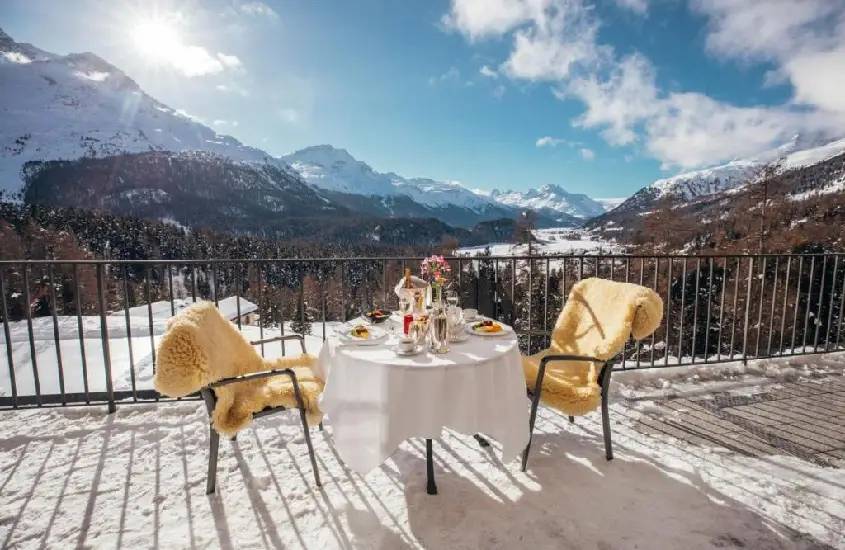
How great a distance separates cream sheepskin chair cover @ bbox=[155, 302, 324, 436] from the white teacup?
2.14 feet

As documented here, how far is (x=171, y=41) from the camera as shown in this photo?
5.43m

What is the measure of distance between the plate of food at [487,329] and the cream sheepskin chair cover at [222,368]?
3.02 ft

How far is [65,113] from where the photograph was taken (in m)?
146

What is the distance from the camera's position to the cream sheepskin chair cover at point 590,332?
7.28ft

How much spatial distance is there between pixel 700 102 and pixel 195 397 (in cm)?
2172

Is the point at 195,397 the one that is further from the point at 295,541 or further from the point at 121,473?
the point at 295,541

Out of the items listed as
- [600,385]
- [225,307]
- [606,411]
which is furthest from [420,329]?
[225,307]

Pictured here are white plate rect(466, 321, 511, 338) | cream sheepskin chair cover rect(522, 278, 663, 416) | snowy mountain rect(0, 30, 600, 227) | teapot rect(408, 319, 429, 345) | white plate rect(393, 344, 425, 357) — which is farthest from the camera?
snowy mountain rect(0, 30, 600, 227)

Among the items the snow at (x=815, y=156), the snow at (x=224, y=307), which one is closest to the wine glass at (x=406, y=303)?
the snow at (x=224, y=307)

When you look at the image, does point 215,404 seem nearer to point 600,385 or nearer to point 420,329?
point 420,329

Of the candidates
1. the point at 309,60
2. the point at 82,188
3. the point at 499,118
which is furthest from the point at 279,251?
the point at 82,188

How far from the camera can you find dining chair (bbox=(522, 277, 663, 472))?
2191mm

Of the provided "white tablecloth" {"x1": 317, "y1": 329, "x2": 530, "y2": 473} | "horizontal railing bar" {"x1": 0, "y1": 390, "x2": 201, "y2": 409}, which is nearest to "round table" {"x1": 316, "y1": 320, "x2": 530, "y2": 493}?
"white tablecloth" {"x1": 317, "y1": 329, "x2": 530, "y2": 473}

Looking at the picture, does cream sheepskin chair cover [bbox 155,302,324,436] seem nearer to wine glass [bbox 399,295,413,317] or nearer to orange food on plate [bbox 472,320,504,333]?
wine glass [bbox 399,295,413,317]
